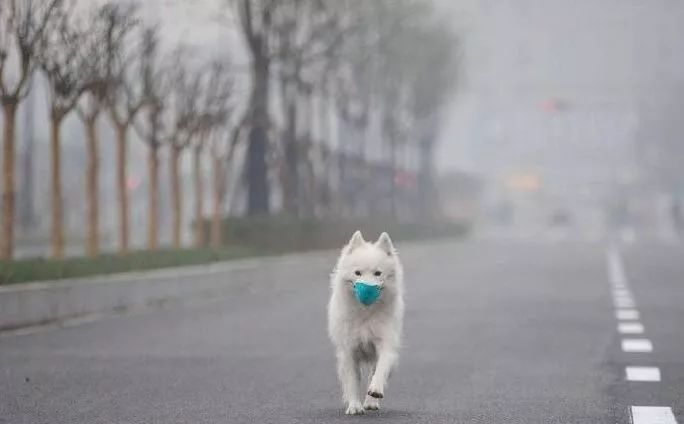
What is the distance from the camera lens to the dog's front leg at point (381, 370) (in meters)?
10.7

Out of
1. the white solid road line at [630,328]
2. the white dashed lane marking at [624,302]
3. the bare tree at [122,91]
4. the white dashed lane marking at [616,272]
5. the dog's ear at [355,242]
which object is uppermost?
the bare tree at [122,91]

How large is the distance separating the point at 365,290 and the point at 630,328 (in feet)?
33.2

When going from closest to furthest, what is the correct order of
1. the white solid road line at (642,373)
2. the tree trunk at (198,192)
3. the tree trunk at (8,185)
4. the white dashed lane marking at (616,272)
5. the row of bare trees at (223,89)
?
the white solid road line at (642,373) < the tree trunk at (8,185) < the row of bare trees at (223,89) < the white dashed lane marking at (616,272) < the tree trunk at (198,192)

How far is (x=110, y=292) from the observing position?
24797mm

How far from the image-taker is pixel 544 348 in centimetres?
1731

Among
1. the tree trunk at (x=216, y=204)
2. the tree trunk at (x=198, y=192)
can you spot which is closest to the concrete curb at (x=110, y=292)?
the tree trunk at (x=198, y=192)

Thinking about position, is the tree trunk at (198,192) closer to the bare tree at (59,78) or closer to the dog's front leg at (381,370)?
the bare tree at (59,78)

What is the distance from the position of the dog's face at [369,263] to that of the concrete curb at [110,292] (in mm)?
9865

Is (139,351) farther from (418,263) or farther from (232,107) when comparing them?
(418,263)

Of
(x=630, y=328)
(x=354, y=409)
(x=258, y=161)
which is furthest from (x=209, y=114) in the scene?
(x=354, y=409)

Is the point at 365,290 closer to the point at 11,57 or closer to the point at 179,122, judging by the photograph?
the point at 11,57

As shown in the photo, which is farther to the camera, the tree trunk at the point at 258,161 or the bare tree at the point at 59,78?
the tree trunk at the point at 258,161

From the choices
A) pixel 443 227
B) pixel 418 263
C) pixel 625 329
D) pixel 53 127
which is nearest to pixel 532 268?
pixel 418 263

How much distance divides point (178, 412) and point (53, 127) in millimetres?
16232
